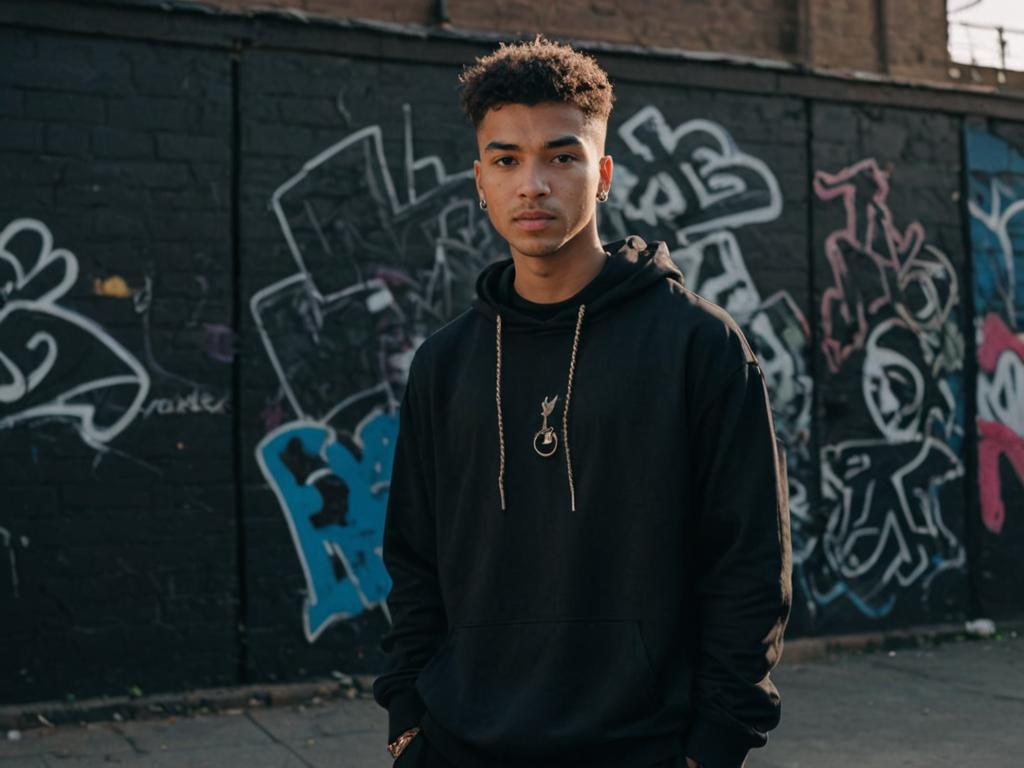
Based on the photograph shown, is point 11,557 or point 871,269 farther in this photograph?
point 871,269

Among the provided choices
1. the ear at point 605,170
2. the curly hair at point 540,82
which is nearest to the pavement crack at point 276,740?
the ear at point 605,170

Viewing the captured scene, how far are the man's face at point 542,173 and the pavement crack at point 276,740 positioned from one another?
12.3 feet

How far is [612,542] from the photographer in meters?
2.31

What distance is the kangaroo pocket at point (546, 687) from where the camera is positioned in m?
2.22

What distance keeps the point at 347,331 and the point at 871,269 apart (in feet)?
11.6

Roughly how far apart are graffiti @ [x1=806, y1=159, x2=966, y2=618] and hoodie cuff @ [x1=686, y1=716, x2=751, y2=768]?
Result: 19.6 ft

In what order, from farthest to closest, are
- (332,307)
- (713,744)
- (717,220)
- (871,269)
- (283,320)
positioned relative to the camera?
1. (871,269)
2. (717,220)
3. (332,307)
4. (283,320)
5. (713,744)

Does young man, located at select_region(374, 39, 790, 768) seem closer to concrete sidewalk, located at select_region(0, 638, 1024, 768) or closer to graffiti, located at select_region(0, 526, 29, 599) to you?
concrete sidewalk, located at select_region(0, 638, 1024, 768)

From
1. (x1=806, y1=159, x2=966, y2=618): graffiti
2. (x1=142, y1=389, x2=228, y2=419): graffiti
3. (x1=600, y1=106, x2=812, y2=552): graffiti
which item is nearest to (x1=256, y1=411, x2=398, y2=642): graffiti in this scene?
(x1=142, y1=389, x2=228, y2=419): graffiti

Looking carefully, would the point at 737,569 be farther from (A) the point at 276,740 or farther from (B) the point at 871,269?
(B) the point at 871,269

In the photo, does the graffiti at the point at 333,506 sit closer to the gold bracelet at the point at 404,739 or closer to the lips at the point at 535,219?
the gold bracelet at the point at 404,739

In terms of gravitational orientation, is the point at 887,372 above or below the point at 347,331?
below

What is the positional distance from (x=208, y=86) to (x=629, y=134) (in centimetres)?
251

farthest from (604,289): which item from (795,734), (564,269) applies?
(795,734)
